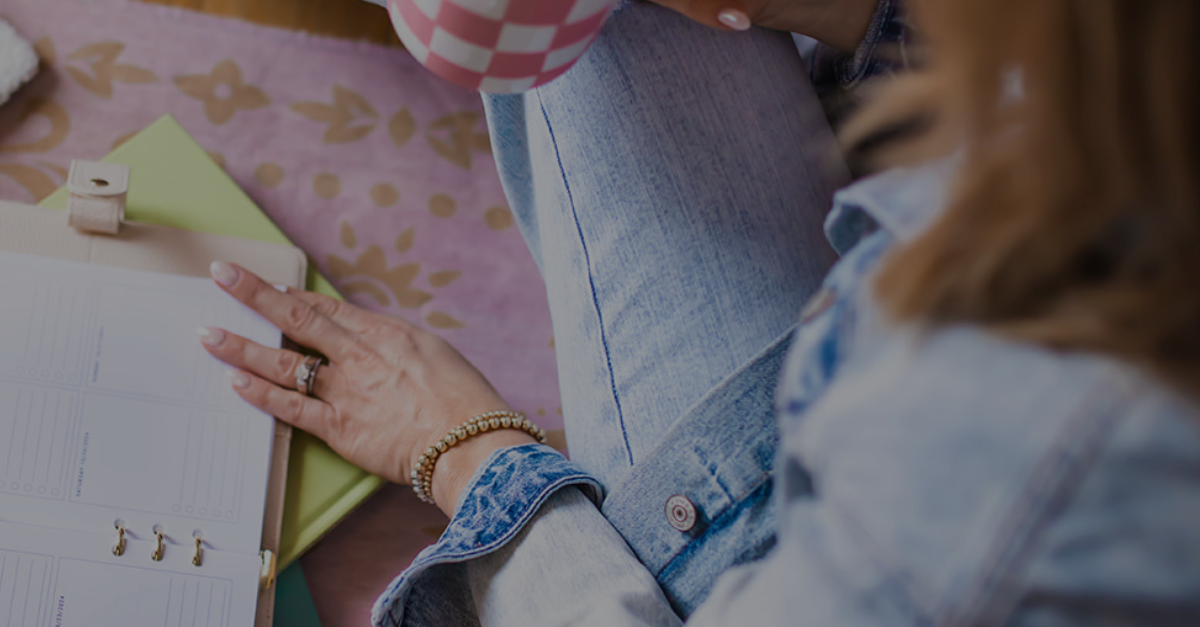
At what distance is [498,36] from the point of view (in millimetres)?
494

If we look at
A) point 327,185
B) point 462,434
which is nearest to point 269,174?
point 327,185

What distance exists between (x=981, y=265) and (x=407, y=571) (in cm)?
47

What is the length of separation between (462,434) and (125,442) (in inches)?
11.0

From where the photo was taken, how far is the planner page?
2.28ft

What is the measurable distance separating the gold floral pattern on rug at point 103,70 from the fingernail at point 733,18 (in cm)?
66

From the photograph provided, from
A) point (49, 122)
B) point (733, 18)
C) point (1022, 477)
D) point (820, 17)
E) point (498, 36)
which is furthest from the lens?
point (49, 122)

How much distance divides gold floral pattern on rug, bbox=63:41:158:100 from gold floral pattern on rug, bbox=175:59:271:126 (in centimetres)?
4

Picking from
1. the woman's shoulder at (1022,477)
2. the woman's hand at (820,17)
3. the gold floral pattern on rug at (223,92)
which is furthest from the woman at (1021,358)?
the gold floral pattern on rug at (223,92)

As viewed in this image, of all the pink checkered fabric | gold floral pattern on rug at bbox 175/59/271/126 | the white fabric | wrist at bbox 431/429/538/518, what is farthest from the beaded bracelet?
the white fabric

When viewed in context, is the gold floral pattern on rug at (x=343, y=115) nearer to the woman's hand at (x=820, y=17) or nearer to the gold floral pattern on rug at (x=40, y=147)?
the gold floral pattern on rug at (x=40, y=147)

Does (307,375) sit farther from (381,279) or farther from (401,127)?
(401,127)

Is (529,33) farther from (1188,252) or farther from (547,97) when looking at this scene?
(1188,252)

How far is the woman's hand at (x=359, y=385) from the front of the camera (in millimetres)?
794

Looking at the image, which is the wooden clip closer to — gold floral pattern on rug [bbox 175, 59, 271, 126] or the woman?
gold floral pattern on rug [bbox 175, 59, 271, 126]
